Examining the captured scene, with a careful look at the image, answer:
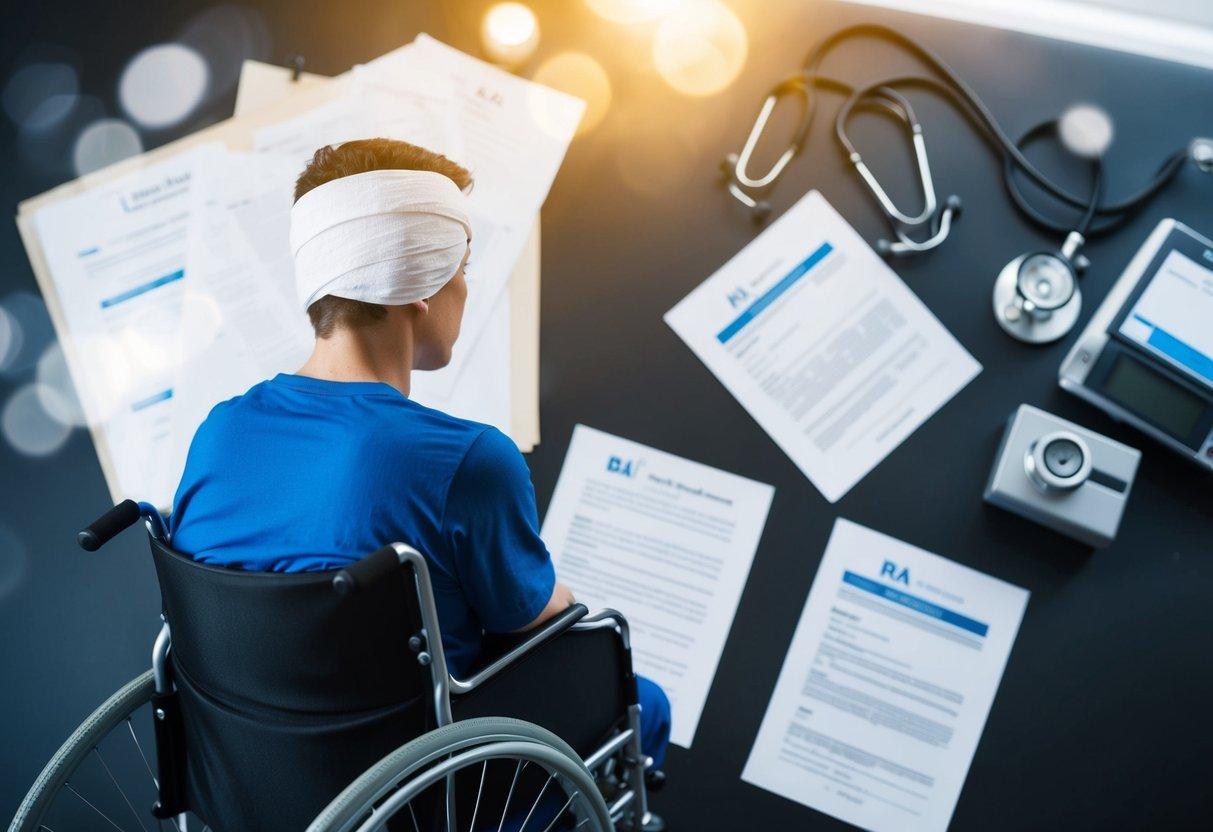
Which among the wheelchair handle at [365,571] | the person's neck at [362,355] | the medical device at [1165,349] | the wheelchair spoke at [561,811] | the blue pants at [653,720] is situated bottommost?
the wheelchair spoke at [561,811]

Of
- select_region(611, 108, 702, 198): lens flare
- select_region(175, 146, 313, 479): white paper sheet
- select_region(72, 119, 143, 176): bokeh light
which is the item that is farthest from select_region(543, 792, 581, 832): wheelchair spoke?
select_region(72, 119, 143, 176): bokeh light

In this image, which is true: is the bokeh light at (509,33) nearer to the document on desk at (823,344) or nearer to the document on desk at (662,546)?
the document on desk at (823,344)

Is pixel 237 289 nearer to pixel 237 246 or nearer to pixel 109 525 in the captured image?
pixel 237 246

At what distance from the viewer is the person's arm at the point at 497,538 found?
905 mm

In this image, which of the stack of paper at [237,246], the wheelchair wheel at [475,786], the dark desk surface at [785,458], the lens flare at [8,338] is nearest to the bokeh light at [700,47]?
the dark desk surface at [785,458]

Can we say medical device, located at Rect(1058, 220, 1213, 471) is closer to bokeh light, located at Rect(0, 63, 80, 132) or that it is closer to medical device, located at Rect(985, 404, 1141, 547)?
medical device, located at Rect(985, 404, 1141, 547)

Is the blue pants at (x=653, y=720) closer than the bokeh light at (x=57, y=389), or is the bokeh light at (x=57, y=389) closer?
the blue pants at (x=653, y=720)

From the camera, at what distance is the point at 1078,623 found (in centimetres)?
133

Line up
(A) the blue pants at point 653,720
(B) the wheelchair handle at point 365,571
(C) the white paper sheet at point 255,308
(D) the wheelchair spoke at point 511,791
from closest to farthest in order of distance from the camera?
(B) the wheelchair handle at point 365,571
(D) the wheelchair spoke at point 511,791
(A) the blue pants at point 653,720
(C) the white paper sheet at point 255,308

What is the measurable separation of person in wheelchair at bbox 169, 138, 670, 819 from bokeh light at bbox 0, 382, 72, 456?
0.72 metres

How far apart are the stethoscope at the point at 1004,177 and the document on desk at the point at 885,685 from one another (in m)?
0.42

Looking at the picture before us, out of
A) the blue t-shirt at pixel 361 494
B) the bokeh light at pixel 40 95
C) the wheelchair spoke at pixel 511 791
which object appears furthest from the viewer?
the bokeh light at pixel 40 95

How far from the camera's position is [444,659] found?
→ 33.2 inches

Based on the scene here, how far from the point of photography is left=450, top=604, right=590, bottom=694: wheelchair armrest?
0.88 meters
